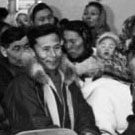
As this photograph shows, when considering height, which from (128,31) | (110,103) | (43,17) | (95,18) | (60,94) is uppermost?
(43,17)

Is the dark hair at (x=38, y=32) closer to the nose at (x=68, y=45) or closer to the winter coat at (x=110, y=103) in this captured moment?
the winter coat at (x=110, y=103)

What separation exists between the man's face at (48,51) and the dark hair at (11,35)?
0.80m

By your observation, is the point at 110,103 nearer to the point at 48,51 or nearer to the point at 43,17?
the point at 48,51

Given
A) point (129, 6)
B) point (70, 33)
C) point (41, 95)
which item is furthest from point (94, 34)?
point (41, 95)

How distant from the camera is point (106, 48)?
4879 millimetres

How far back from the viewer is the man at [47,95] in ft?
11.3

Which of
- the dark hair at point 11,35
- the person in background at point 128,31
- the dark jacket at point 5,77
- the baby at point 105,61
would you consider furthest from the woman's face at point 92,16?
the dark jacket at point 5,77

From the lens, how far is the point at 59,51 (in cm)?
369

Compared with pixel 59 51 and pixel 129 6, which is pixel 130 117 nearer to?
pixel 59 51

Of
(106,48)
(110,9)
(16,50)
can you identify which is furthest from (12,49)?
(110,9)

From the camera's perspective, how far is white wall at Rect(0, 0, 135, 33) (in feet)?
23.7

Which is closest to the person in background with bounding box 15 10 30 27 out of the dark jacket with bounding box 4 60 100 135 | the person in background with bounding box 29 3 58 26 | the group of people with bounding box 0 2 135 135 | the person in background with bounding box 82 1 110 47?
the person in background with bounding box 29 3 58 26

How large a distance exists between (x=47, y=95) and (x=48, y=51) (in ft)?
1.00

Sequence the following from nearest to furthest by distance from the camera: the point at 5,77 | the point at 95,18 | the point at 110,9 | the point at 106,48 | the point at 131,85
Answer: the point at 131,85 < the point at 5,77 < the point at 106,48 < the point at 95,18 < the point at 110,9
